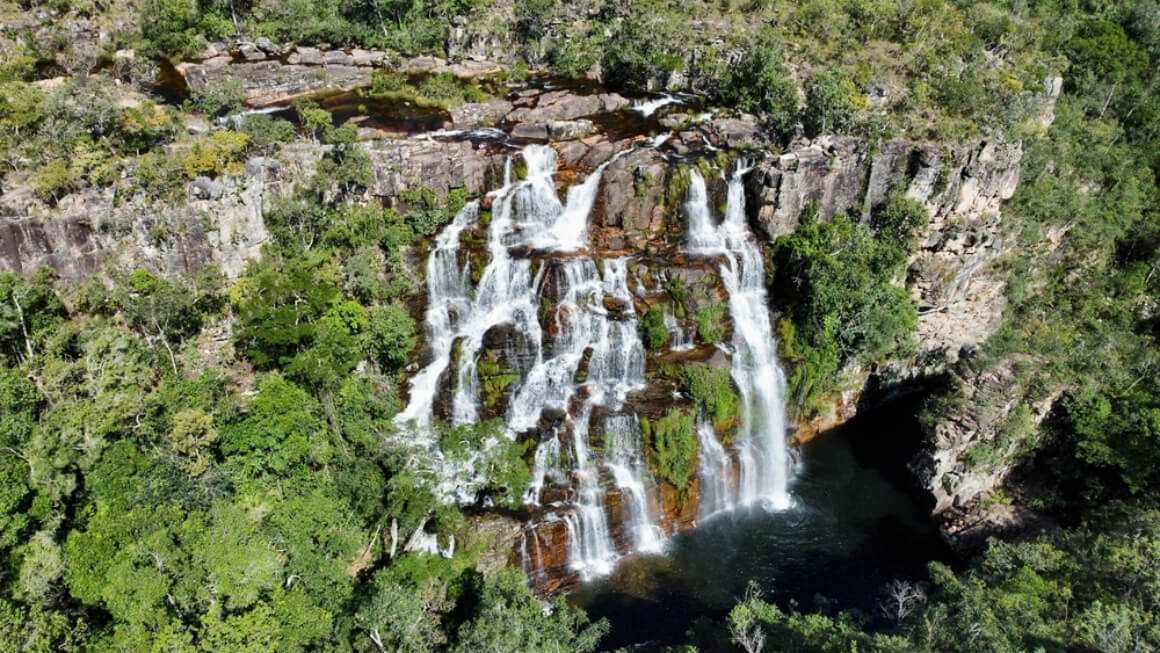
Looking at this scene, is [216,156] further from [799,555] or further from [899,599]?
[899,599]

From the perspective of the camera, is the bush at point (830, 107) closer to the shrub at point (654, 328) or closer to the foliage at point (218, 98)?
the shrub at point (654, 328)

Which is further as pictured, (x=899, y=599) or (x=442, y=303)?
(x=442, y=303)

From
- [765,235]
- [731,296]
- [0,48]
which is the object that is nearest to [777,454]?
[731,296]

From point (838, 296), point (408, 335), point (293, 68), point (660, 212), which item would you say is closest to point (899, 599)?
point (838, 296)

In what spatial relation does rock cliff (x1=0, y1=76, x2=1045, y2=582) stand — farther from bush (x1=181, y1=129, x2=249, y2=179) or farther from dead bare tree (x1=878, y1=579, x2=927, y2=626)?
dead bare tree (x1=878, y1=579, x2=927, y2=626)

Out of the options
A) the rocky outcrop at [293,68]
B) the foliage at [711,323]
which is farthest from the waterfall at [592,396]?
the rocky outcrop at [293,68]

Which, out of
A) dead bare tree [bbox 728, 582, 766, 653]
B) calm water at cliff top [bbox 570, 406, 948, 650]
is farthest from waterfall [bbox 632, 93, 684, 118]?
dead bare tree [bbox 728, 582, 766, 653]

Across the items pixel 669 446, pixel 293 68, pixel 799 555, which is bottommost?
pixel 799 555
